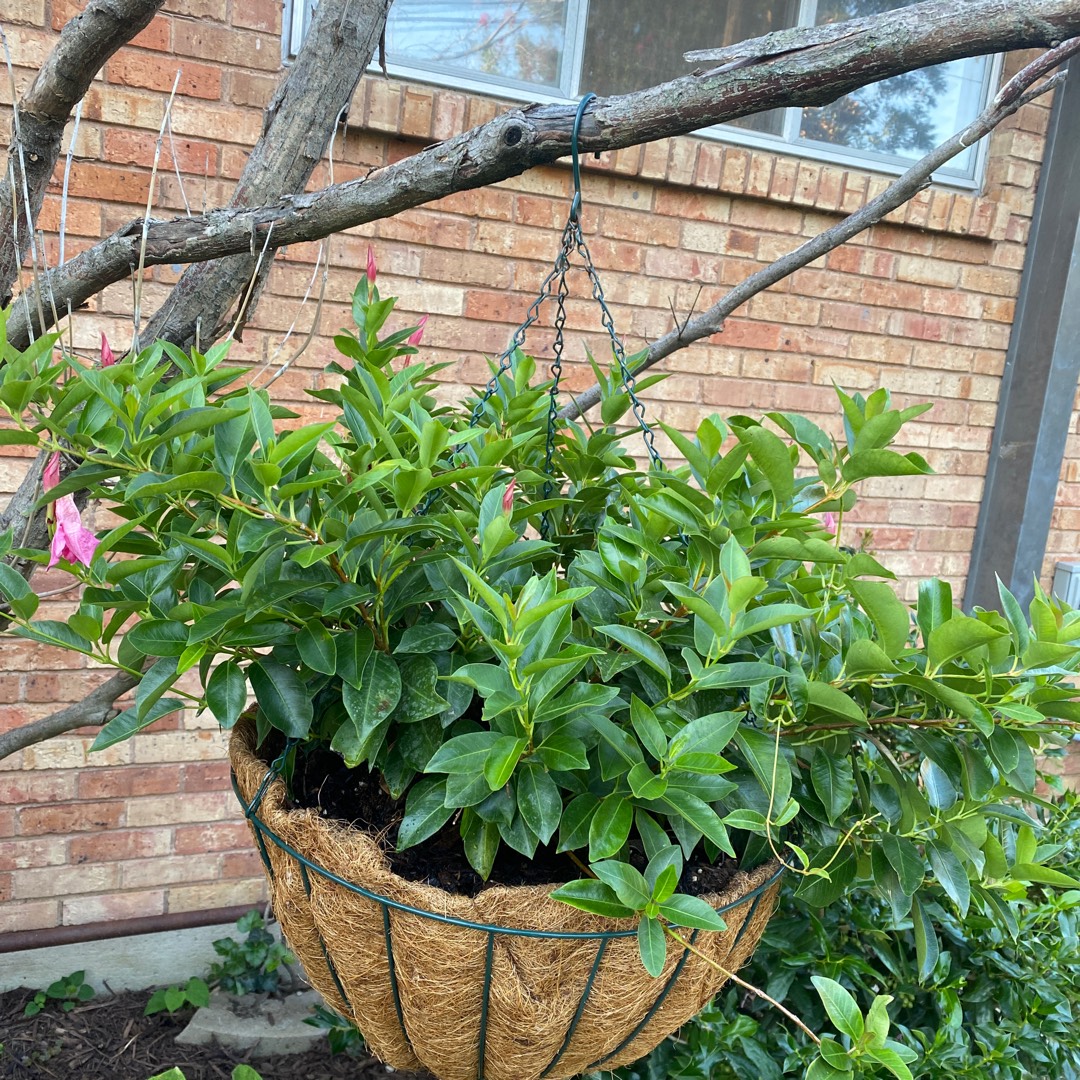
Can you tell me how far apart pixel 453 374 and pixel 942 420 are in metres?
1.60

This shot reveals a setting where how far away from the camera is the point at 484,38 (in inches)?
94.4

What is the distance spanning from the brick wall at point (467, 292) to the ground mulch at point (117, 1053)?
234 mm

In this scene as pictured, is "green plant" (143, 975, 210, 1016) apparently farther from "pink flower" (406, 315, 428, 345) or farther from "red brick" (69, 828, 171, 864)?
"pink flower" (406, 315, 428, 345)

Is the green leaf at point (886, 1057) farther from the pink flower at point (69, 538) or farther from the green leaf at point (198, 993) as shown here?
the green leaf at point (198, 993)

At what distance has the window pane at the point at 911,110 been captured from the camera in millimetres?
2826

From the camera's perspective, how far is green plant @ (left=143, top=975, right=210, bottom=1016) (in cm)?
238

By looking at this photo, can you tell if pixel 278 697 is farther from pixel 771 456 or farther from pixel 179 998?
pixel 179 998

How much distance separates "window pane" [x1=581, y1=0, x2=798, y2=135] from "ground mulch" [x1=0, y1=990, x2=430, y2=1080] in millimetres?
2604

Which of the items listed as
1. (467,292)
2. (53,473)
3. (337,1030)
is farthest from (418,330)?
(337,1030)

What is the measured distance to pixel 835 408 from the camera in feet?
9.29

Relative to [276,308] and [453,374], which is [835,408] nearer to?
[453,374]

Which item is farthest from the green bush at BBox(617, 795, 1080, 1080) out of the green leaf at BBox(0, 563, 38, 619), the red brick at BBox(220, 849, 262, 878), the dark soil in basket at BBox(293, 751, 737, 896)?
the red brick at BBox(220, 849, 262, 878)

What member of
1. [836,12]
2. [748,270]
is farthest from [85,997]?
[836,12]

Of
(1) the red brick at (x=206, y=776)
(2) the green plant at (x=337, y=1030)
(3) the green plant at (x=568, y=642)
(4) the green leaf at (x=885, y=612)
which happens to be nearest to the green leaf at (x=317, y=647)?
(3) the green plant at (x=568, y=642)
